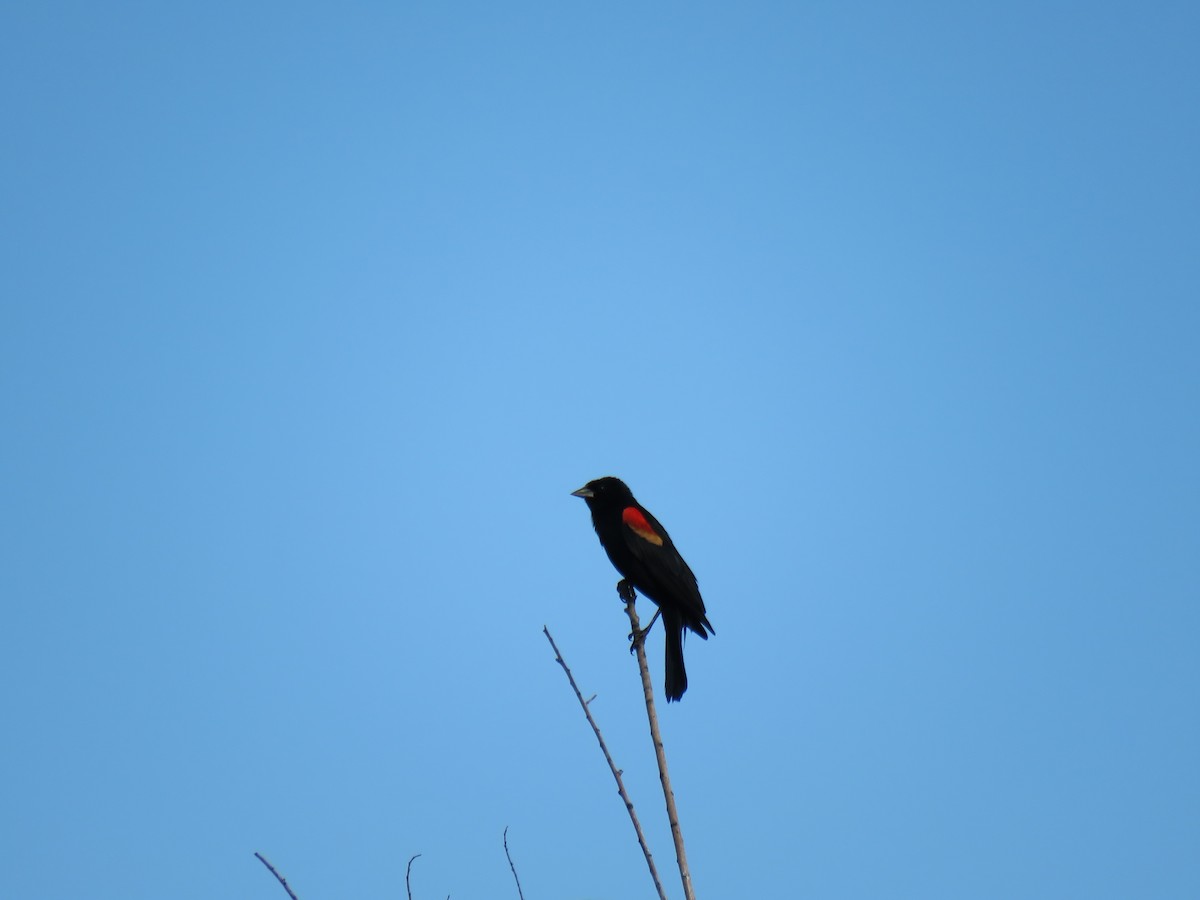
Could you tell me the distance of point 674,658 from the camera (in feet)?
19.8

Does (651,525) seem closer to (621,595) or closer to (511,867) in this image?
(621,595)

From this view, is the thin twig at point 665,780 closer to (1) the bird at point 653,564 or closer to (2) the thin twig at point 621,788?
(2) the thin twig at point 621,788

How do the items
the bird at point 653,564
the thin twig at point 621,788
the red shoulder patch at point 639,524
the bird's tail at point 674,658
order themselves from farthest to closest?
the red shoulder patch at point 639,524
the bird at point 653,564
the bird's tail at point 674,658
the thin twig at point 621,788

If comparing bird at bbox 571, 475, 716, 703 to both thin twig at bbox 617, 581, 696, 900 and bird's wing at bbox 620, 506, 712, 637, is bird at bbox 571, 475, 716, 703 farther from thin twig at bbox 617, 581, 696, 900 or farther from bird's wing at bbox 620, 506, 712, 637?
thin twig at bbox 617, 581, 696, 900

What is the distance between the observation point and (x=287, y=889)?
7.90ft

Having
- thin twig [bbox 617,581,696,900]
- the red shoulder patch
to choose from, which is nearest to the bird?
the red shoulder patch

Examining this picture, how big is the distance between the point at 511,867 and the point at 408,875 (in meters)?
0.39

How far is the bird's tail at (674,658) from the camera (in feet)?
18.9

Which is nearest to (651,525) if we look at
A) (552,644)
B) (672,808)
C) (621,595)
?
(621,595)

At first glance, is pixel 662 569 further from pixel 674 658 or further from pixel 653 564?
pixel 674 658

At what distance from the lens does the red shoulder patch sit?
6934mm

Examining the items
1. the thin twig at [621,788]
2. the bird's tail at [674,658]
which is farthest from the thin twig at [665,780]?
the bird's tail at [674,658]

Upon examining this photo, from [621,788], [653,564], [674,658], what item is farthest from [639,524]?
[621,788]

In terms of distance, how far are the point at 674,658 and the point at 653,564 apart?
31.0 inches
